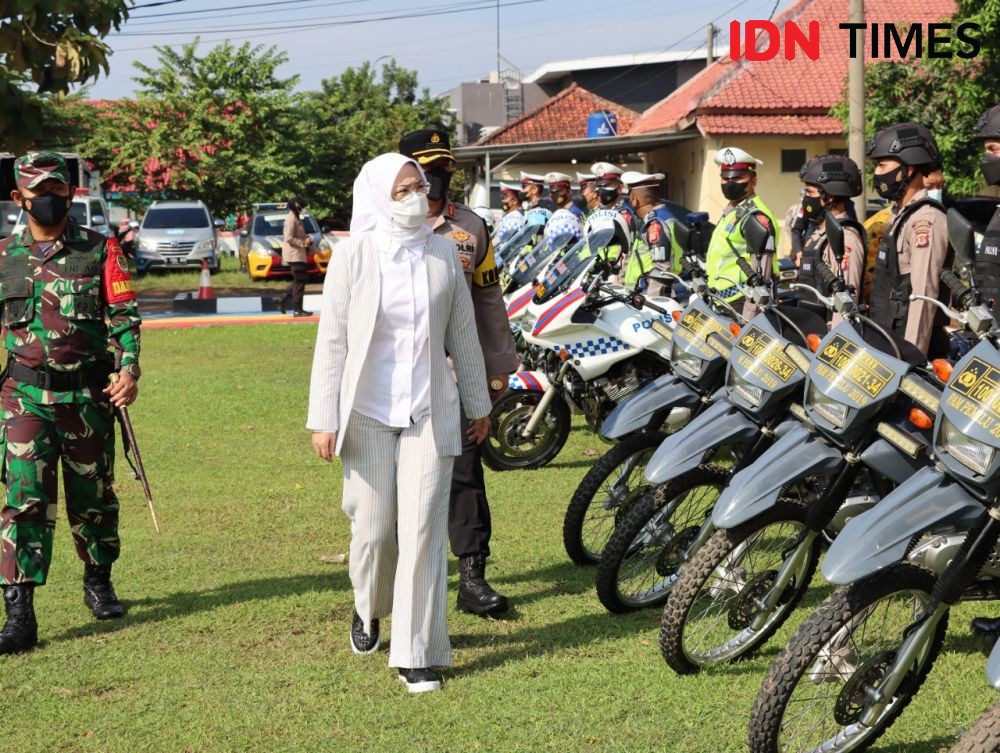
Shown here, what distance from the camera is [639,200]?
10.7 m

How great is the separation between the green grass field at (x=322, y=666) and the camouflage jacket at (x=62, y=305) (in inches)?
44.4

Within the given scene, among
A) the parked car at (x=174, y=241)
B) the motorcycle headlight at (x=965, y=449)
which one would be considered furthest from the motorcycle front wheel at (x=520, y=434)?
the parked car at (x=174, y=241)

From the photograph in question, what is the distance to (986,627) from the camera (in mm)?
5219

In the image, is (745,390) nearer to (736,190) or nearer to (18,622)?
(18,622)

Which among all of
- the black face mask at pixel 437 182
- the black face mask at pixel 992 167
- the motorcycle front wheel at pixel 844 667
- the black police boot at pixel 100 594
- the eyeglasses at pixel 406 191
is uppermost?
the black face mask at pixel 992 167

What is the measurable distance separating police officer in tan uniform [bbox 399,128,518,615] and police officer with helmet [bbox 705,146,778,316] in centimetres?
267

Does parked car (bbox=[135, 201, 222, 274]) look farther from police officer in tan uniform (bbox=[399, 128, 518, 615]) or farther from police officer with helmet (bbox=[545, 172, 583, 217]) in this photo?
police officer in tan uniform (bbox=[399, 128, 518, 615])

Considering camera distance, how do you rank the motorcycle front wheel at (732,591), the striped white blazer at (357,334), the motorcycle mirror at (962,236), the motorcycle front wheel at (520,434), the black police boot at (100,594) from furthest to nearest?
the motorcycle front wheel at (520,434), the black police boot at (100,594), the striped white blazer at (357,334), the motorcycle front wheel at (732,591), the motorcycle mirror at (962,236)

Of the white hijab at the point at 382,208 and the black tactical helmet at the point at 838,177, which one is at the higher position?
the black tactical helmet at the point at 838,177

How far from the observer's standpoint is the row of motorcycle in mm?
3803

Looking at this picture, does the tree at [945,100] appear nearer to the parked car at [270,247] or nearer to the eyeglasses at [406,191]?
the parked car at [270,247]

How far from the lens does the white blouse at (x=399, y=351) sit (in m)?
4.79

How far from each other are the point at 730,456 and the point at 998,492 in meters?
2.34

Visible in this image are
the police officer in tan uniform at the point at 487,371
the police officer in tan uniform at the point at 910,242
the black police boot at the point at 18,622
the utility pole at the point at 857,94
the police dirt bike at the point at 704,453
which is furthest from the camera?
the utility pole at the point at 857,94
